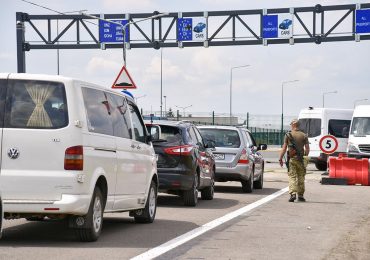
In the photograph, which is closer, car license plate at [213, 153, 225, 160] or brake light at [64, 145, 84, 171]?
brake light at [64, 145, 84, 171]

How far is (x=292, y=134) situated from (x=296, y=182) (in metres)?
1.06

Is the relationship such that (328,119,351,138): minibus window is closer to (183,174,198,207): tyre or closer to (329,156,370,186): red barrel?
(329,156,370,186): red barrel

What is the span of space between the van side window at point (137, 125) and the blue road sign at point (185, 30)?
31142 mm

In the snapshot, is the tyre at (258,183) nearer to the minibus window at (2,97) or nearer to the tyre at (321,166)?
the minibus window at (2,97)

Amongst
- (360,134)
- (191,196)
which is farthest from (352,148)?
(191,196)

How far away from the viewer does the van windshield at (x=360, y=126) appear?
30859mm

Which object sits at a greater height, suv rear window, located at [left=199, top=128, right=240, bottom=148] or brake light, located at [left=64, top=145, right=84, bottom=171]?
brake light, located at [left=64, top=145, right=84, bottom=171]

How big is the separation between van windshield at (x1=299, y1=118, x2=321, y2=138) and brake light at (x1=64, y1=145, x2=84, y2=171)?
28.4 meters

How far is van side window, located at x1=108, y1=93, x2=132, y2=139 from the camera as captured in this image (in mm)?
12172

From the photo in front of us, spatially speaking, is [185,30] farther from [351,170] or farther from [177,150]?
[177,150]

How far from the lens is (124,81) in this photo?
25.2 meters

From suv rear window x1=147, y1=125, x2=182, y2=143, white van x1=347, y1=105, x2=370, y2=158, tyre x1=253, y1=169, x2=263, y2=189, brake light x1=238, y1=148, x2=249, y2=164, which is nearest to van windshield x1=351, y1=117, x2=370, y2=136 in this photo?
white van x1=347, y1=105, x2=370, y2=158

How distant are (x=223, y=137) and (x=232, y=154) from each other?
2.23 ft

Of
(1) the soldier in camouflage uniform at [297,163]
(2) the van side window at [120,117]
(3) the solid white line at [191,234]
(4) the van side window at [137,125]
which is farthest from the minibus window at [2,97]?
(1) the soldier in camouflage uniform at [297,163]
